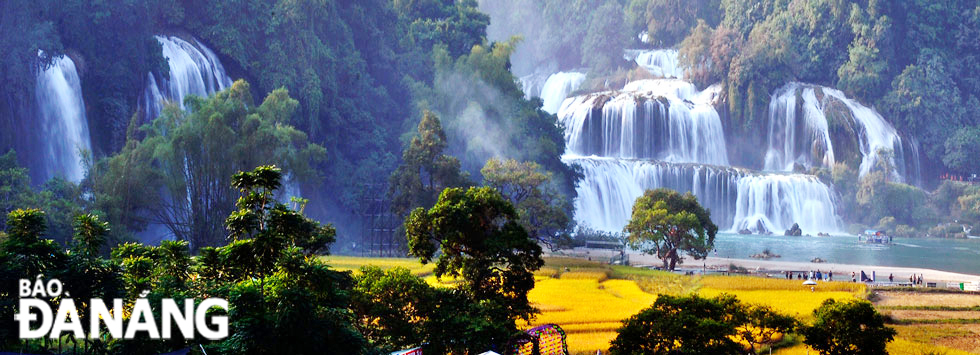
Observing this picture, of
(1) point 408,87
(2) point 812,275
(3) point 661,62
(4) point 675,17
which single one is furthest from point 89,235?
(4) point 675,17

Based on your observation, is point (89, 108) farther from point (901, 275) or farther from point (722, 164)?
point (722, 164)

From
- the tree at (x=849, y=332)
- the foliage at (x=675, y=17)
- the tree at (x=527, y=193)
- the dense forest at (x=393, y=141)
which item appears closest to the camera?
the dense forest at (x=393, y=141)

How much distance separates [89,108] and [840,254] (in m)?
59.1

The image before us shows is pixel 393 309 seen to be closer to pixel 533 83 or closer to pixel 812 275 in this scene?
pixel 812 275

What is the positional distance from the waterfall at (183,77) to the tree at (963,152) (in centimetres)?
9210

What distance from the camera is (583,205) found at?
315 feet

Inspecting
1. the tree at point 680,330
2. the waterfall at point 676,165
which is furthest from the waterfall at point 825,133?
the tree at point 680,330

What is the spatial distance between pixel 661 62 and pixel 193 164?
10375 centimetres

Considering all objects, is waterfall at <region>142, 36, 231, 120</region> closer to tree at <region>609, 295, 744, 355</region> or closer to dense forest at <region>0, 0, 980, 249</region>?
dense forest at <region>0, 0, 980, 249</region>

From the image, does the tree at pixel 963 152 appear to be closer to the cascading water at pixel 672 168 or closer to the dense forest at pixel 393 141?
the dense forest at pixel 393 141

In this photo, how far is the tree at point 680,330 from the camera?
2350 cm

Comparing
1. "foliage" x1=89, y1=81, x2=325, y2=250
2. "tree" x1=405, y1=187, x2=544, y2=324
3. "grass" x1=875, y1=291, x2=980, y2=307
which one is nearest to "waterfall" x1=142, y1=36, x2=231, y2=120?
"foliage" x1=89, y1=81, x2=325, y2=250

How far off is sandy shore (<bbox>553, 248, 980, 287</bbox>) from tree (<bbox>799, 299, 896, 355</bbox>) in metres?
32.6

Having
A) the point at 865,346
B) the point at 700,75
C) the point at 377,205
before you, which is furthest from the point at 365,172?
the point at 700,75
